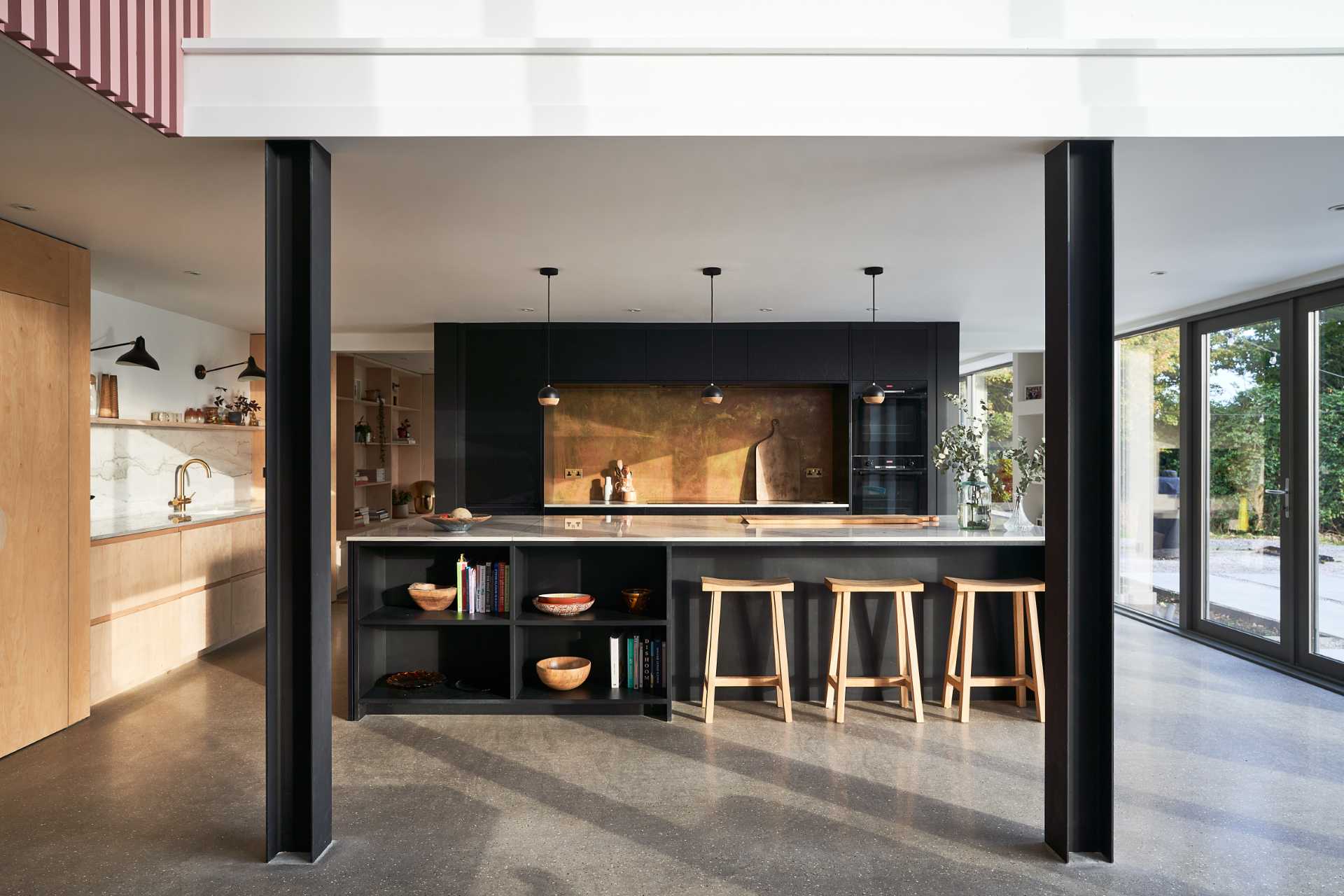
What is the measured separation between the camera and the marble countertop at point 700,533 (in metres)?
4.25

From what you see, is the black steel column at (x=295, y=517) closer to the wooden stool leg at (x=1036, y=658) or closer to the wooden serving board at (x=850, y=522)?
the wooden serving board at (x=850, y=522)

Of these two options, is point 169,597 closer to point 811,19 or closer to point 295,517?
point 295,517

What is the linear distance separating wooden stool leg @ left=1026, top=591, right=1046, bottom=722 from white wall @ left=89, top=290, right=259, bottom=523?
5.50 meters

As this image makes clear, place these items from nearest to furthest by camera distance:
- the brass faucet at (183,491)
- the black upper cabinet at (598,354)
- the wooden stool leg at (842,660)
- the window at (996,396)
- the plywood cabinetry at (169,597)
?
the wooden stool leg at (842,660) < the plywood cabinetry at (169,597) < the brass faucet at (183,491) < the black upper cabinet at (598,354) < the window at (996,396)

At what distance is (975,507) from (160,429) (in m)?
5.71

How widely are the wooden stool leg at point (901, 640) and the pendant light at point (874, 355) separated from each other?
6.56 ft

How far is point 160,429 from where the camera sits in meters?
5.95

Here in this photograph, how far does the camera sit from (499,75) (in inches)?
107

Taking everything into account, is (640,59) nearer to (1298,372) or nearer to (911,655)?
(911,655)

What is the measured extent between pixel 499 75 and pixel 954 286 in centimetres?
380

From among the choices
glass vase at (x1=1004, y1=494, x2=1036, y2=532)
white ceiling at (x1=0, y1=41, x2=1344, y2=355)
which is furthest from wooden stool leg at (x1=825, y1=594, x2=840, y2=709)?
white ceiling at (x1=0, y1=41, x2=1344, y2=355)

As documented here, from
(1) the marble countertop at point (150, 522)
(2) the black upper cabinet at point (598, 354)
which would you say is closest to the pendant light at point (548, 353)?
(2) the black upper cabinet at point (598, 354)

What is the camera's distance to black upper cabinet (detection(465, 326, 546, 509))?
276 inches

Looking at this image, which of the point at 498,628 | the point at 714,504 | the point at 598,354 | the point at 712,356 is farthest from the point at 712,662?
the point at 598,354
